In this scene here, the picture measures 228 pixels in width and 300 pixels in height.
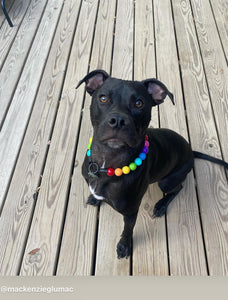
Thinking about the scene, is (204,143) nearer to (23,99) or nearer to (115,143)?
(115,143)

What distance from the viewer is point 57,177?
2.93m

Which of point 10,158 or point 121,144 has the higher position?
point 121,144

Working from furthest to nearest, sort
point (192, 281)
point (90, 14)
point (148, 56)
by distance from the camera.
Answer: point (90, 14) → point (148, 56) → point (192, 281)

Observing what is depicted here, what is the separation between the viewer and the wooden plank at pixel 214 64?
3387mm

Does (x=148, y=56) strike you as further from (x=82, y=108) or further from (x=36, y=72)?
(x=36, y=72)

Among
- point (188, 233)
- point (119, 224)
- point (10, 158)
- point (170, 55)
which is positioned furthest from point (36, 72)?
point (188, 233)

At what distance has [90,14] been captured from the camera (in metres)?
4.51

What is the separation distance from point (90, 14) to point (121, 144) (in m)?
3.47

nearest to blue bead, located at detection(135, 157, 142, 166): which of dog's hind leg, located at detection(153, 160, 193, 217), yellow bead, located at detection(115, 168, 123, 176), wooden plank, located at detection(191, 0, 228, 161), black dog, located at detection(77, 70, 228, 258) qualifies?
black dog, located at detection(77, 70, 228, 258)

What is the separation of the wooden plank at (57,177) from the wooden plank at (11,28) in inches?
39.9

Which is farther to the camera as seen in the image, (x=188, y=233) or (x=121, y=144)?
(x=188, y=233)

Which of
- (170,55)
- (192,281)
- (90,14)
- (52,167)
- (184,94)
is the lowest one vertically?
(192,281)

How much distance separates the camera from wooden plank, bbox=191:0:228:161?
11.1ft

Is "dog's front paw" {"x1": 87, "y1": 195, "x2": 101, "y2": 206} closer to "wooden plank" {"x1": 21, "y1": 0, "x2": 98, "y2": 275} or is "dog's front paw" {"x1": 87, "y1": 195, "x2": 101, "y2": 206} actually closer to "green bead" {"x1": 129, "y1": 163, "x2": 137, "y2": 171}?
"wooden plank" {"x1": 21, "y1": 0, "x2": 98, "y2": 275}
